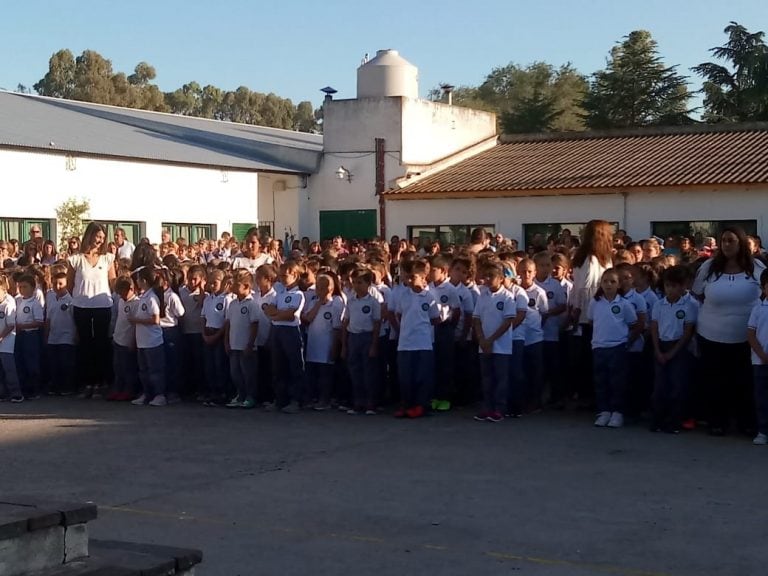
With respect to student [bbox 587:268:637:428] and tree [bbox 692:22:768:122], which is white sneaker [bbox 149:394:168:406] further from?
tree [bbox 692:22:768:122]

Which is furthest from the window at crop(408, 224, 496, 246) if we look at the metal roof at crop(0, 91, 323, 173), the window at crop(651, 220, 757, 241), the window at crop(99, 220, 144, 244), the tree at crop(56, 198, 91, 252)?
the tree at crop(56, 198, 91, 252)

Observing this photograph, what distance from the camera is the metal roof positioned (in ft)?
90.8

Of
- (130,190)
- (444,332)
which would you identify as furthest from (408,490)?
(130,190)

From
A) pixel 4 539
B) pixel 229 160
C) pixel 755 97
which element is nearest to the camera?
pixel 4 539

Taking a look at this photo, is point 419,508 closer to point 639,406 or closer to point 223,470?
point 223,470

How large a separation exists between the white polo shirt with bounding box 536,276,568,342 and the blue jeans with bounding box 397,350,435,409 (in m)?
1.35

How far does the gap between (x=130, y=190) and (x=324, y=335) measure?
18.7 meters

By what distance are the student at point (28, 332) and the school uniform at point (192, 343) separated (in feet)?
5.76

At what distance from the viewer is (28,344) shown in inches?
507

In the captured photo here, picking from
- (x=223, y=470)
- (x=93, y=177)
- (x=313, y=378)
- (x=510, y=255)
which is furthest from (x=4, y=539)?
(x=93, y=177)

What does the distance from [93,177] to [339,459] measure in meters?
20.8

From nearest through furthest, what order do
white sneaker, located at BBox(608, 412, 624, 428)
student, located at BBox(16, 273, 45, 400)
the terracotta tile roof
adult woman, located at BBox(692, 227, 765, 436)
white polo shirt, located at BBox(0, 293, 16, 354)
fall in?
adult woman, located at BBox(692, 227, 765, 436)
white sneaker, located at BBox(608, 412, 624, 428)
white polo shirt, located at BBox(0, 293, 16, 354)
student, located at BBox(16, 273, 45, 400)
the terracotta tile roof

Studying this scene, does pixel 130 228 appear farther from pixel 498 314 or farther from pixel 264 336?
pixel 498 314

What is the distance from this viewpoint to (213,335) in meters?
12.1
